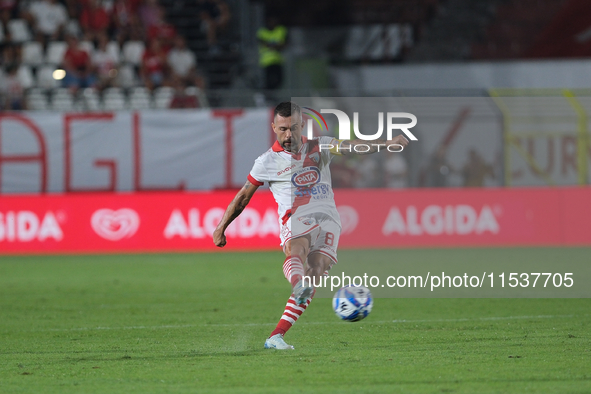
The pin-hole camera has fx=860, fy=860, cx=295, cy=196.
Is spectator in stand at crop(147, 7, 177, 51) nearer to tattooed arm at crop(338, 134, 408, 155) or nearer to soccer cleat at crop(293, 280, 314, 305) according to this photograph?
tattooed arm at crop(338, 134, 408, 155)

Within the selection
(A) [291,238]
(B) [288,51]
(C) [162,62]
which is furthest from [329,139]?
(B) [288,51]

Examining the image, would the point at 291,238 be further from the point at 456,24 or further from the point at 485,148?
the point at 456,24

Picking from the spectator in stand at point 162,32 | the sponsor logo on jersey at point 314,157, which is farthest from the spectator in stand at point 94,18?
the sponsor logo on jersey at point 314,157

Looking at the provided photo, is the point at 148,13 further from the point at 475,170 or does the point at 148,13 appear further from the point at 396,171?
the point at 475,170

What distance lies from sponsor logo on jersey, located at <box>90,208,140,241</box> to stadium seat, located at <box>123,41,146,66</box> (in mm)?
4977

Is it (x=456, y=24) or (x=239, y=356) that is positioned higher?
(x=456, y=24)

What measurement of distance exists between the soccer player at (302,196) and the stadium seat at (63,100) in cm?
1328

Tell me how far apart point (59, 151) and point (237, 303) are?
32.7 ft

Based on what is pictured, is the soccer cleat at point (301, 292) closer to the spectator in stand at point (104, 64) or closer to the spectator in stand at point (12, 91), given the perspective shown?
the spectator in stand at point (12, 91)

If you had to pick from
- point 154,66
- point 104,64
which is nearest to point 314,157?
point 104,64

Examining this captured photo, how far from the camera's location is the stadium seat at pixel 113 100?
65.7ft

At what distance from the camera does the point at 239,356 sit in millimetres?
7148

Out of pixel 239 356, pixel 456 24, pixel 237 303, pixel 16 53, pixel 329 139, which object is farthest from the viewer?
pixel 456 24

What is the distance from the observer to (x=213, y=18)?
78.4 feet
